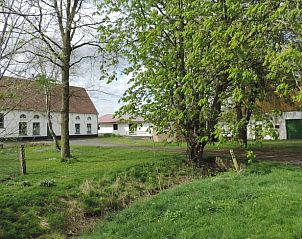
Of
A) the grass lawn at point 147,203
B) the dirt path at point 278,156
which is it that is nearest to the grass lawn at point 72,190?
the grass lawn at point 147,203

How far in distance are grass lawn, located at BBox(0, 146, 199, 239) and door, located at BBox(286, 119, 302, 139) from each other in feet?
88.1

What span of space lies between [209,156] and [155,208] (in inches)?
446

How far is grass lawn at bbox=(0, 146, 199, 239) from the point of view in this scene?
397 inches

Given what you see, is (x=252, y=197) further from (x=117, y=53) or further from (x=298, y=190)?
(x=117, y=53)

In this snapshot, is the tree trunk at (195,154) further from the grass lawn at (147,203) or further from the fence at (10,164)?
the fence at (10,164)

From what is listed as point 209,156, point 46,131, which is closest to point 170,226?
point 209,156

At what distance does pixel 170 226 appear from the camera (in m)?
8.31

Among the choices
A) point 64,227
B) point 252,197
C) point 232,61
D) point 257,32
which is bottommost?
point 64,227

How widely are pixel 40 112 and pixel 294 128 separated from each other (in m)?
29.5

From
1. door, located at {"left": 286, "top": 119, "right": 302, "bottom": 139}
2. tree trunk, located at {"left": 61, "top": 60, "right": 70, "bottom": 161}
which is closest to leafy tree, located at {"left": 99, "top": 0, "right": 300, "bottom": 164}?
tree trunk, located at {"left": 61, "top": 60, "right": 70, "bottom": 161}

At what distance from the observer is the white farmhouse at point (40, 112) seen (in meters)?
9.56

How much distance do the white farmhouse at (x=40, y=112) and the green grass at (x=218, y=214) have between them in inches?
157

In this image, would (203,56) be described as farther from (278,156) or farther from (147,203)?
(278,156)

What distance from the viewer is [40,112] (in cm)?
2553
